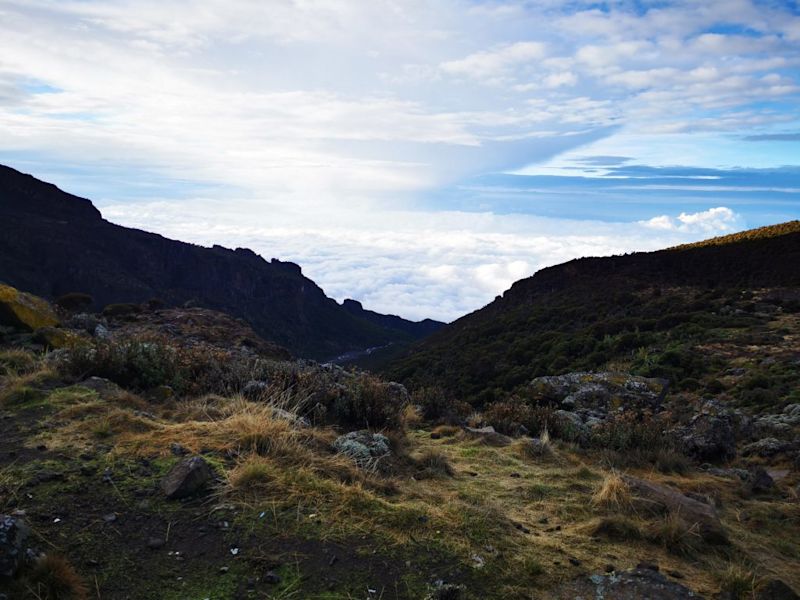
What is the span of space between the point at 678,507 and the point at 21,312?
474 inches

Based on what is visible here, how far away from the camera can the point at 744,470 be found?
7094 millimetres

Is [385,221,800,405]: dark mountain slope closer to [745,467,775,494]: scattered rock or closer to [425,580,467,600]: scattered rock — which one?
[745,467,775,494]: scattered rock

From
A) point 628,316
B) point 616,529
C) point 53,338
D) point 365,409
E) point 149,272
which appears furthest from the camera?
point 149,272

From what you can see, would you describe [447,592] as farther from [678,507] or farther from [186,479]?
[678,507]

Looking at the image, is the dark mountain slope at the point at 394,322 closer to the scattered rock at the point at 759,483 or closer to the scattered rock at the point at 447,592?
the scattered rock at the point at 759,483

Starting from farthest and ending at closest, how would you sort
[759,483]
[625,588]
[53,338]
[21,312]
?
[21,312] → [53,338] → [759,483] → [625,588]

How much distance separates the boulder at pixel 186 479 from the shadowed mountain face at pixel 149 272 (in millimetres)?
73530

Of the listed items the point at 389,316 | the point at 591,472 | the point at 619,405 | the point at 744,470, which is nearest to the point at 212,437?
the point at 591,472

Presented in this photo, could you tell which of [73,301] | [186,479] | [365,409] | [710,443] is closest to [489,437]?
[365,409]

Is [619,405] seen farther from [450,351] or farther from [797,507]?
[450,351]

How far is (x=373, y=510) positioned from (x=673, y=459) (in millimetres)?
4785

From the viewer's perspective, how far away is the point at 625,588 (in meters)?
3.36

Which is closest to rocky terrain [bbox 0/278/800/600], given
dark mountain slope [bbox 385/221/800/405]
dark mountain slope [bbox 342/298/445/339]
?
dark mountain slope [bbox 385/221/800/405]

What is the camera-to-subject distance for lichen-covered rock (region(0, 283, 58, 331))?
10289 millimetres
